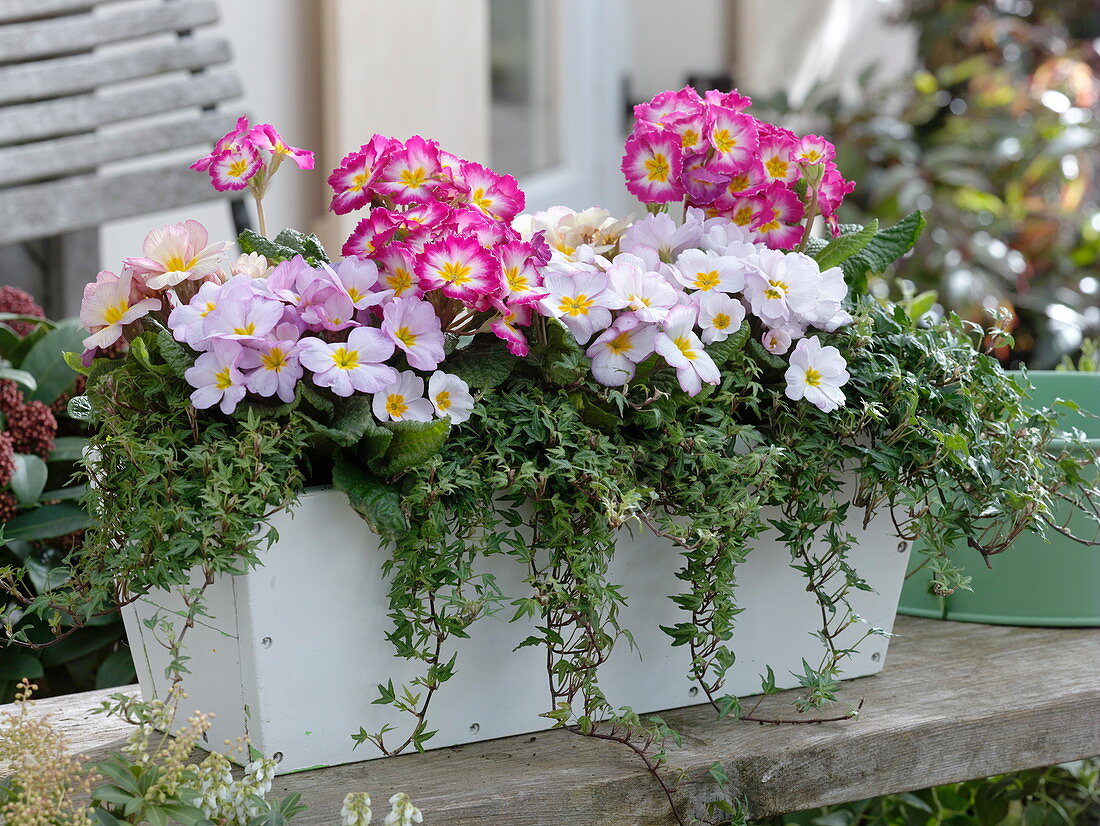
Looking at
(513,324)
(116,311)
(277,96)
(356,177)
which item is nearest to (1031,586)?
(513,324)

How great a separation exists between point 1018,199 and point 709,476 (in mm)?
2636

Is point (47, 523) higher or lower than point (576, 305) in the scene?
lower

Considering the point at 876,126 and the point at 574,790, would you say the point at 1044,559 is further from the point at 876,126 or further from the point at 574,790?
the point at 876,126

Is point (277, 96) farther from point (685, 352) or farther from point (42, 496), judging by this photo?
point (685, 352)

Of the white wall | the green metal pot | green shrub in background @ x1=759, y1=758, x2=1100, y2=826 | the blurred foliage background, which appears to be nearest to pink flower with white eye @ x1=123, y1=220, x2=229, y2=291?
the green metal pot

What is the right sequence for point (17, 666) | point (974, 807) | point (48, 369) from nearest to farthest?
1. point (17, 666)
2. point (48, 369)
3. point (974, 807)

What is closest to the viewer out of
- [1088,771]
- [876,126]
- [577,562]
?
[577,562]

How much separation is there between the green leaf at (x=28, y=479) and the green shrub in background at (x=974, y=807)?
0.78 meters

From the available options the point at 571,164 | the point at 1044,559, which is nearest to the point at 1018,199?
the point at 571,164

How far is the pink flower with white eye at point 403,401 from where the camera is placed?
2.25ft

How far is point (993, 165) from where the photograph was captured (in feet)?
9.93

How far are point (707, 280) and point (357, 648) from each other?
1.12 ft

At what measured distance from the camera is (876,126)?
2992 millimetres

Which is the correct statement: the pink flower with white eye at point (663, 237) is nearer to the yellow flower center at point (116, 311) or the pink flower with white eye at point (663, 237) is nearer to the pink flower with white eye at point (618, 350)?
the pink flower with white eye at point (618, 350)
